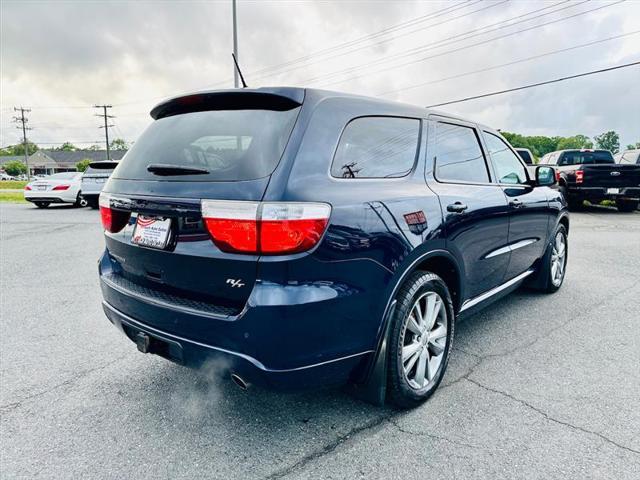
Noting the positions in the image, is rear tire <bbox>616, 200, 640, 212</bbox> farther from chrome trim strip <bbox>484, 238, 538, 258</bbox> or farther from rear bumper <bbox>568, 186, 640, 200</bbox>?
chrome trim strip <bbox>484, 238, 538, 258</bbox>

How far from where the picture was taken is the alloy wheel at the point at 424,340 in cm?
248

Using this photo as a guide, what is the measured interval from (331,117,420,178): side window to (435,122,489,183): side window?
27cm

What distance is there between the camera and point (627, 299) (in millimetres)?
4617

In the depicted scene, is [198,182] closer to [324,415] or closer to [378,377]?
[378,377]

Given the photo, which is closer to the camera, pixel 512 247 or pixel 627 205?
pixel 512 247

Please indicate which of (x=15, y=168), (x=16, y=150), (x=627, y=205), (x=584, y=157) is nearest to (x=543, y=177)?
(x=627, y=205)

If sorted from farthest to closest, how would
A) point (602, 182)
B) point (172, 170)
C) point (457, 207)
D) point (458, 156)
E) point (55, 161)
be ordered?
point (55, 161) < point (602, 182) < point (458, 156) < point (457, 207) < point (172, 170)

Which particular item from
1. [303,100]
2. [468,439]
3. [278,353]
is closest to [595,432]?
[468,439]

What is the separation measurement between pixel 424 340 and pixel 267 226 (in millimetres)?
1292

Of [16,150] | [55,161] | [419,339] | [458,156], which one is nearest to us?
[419,339]

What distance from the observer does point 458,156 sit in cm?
315

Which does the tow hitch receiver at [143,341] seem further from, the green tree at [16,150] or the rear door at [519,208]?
the green tree at [16,150]

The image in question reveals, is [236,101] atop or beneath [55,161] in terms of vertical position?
atop

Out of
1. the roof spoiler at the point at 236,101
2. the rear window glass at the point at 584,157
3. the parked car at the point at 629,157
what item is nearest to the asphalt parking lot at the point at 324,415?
the roof spoiler at the point at 236,101
